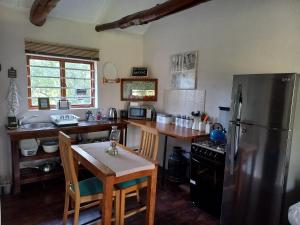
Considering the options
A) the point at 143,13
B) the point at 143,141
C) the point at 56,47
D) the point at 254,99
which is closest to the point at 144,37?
the point at 143,13

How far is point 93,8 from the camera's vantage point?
3348mm

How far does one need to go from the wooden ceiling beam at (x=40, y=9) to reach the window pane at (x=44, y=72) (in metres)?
0.64

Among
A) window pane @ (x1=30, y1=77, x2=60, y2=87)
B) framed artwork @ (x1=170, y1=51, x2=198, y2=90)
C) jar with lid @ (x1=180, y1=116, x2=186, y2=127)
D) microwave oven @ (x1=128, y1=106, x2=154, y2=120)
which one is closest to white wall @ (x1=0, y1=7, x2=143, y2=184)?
window pane @ (x1=30, y1=77, x2=60, y2=87)

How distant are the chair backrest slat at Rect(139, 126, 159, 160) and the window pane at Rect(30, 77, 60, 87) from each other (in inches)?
69.5

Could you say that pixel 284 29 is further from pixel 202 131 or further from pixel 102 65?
pixel 102 65

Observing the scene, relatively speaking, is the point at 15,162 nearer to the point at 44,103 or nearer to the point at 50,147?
the point at 50,147

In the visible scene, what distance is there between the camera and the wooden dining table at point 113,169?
1.73 m

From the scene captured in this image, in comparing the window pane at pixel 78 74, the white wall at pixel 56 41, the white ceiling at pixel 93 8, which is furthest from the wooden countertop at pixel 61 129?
the white ceiling at pixel 93 8

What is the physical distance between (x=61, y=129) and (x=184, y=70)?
1.96 meters

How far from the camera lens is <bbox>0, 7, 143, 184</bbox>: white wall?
295 cm

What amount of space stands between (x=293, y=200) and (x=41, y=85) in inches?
135

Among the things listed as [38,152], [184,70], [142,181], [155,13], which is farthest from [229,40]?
[38,152]

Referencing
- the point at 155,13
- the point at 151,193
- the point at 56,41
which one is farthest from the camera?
the point at 56,41

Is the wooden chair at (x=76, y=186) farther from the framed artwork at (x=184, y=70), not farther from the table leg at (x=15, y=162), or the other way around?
the framed artwork at (x=184, y=70)
